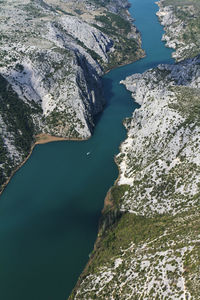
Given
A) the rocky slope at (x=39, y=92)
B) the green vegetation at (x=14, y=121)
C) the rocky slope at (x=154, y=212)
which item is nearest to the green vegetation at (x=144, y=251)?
the rocky slope at (x=154, y=212)

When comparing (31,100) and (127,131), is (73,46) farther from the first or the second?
(127,131)

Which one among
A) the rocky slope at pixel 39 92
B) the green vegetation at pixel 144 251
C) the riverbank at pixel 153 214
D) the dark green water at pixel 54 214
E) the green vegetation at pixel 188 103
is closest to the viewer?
the green vegetation at pixel 144 251

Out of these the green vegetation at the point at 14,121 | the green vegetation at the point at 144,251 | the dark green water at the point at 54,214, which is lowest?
the green vegetation at the point at 144,251

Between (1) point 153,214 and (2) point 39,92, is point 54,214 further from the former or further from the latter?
(2) point 39,92

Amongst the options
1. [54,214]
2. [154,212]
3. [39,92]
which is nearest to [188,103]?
[154,212]

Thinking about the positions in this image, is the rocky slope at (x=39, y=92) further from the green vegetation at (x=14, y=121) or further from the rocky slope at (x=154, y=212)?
the rocky slope at (x=154, y=212)

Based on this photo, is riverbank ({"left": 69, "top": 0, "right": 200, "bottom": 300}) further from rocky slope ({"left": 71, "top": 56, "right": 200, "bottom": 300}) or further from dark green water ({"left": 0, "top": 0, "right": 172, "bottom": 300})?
dark green water ({"left": 0, "top": 0, "right": 172, "bottom": 300})
